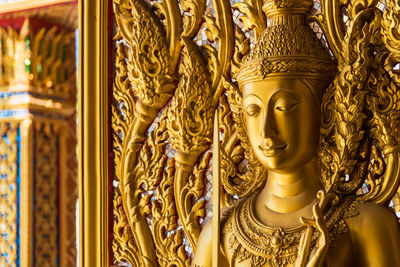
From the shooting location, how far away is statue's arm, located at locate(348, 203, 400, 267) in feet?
5.68

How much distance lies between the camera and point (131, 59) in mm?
2127

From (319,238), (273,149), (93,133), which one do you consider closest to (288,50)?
(273,149)

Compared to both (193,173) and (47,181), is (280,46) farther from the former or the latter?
(47,181)

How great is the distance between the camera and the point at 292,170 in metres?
1.84

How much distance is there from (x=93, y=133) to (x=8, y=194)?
0.95m

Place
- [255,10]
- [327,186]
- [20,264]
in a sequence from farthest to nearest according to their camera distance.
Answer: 1. [20,264]
2. [255,10]
3. [327,186]

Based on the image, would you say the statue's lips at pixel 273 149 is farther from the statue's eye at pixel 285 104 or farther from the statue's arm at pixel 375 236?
the statue's arm at pixel 375 236

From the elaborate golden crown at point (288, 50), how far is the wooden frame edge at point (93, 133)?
0.44 metres

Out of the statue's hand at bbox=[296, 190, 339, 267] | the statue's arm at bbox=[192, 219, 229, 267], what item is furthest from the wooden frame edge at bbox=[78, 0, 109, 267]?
the statue's hand at bbox=[296, 190, 339, 267]

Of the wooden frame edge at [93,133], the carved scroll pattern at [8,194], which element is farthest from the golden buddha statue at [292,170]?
the carved scroll pattern at [8,194]

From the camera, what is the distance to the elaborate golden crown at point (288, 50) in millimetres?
1816

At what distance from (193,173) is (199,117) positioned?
0.13m

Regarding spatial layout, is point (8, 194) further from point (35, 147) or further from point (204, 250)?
point (204, 250)

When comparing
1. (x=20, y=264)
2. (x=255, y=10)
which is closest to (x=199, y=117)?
(x=255, y=10)
